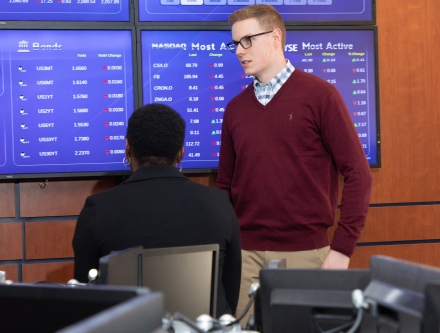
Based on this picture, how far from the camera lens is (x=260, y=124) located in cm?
260

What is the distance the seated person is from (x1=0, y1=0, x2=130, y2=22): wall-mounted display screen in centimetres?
123

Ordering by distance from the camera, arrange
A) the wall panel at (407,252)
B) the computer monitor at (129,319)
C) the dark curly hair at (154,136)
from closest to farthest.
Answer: the computer monitor at (129,319)
the dark curly hair at (154,136)
the wall panel at (407,252)

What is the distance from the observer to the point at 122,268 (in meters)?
1.43

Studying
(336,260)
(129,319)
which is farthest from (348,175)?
(129,319)

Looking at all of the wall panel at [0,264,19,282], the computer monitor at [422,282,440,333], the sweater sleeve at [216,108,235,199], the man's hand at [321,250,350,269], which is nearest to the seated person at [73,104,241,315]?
the man's hand at [321,250,350,269]

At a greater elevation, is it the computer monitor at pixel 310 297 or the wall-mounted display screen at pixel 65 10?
the wall-mounted display screen at pixel 65 10

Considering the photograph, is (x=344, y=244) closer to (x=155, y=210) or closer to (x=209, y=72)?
(x=155, y=210)

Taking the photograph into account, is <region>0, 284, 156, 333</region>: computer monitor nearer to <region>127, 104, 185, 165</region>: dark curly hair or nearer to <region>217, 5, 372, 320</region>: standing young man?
<region>127, 104, 185, 165</region>: dark curly hair

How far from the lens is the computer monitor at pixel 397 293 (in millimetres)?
953

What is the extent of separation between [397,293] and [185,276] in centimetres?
83

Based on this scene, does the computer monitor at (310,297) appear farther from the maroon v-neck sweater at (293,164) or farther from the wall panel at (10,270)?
the wall panel at (10,270)

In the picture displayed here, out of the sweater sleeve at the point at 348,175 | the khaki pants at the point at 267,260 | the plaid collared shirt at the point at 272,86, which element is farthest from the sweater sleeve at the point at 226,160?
the sweater sleeve at the point at 348,175

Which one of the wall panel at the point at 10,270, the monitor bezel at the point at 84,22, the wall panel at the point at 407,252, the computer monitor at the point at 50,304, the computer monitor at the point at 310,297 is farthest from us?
the wall panel at the point at 407,252

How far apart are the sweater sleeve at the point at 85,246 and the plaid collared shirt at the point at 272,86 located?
107cm
